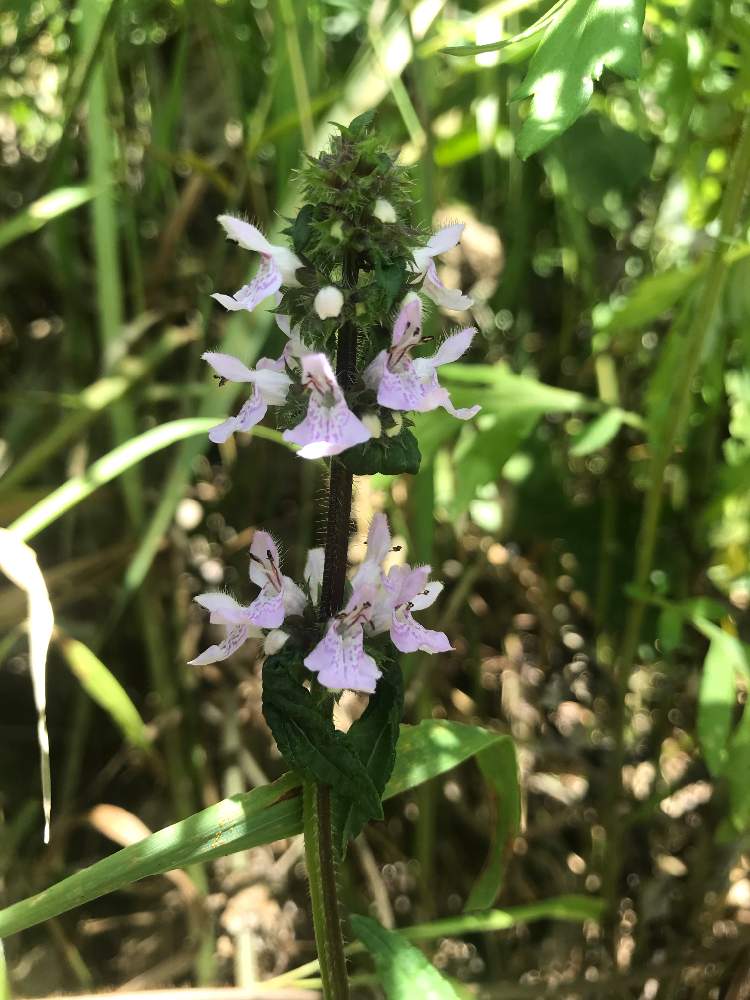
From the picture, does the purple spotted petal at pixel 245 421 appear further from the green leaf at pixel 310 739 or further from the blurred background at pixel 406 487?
the blurred background at pixel 406 487

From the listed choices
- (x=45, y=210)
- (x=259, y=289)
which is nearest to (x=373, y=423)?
(x=259, y=289)

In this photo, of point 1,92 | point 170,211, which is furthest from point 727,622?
point 1,92

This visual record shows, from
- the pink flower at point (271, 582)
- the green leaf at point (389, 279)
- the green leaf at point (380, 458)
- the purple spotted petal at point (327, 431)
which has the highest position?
the green leaf at point (389, 279)

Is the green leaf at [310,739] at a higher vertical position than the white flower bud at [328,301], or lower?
lower

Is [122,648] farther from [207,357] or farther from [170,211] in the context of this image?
[207,357]

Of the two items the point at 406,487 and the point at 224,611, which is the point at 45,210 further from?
the point at 224,611

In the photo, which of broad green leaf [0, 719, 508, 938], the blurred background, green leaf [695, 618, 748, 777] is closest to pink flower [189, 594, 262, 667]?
broad green leaf [0, 719, 508, 938]

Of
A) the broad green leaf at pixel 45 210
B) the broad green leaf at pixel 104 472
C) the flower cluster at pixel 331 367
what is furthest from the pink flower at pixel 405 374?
the broad green leaf at pixel 45 210
